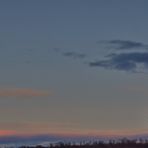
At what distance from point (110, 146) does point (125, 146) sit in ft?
5.07

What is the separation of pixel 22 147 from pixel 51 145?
3.14 metres

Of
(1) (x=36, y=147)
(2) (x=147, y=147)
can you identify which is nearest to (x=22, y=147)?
(1) (x=36, y=147)

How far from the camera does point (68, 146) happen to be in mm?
168375

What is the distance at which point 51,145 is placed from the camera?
169 m

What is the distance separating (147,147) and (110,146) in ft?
12.4

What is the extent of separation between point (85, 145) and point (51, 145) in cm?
432

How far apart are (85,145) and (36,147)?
19.6 feet

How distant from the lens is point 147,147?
16612 cm

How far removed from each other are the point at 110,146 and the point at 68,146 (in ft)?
15.6

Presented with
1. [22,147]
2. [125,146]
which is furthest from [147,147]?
[22,147]

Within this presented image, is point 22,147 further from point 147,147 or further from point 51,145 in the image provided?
point 147,147

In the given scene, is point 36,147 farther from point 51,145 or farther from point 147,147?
point 147,147

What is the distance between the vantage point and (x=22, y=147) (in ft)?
558

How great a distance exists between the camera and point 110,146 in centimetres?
16638
